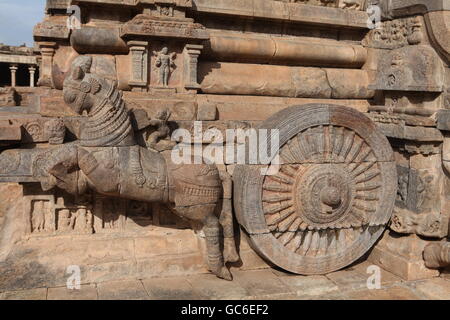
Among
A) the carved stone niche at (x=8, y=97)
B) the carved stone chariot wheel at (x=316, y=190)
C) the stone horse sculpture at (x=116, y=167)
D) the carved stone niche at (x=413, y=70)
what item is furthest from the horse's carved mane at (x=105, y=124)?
the carved stone niche at (x=8, y=97)

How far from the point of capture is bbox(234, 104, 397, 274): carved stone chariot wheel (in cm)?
422

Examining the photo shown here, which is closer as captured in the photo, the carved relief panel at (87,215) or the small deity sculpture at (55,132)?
the small deity sculpture at (55,132)

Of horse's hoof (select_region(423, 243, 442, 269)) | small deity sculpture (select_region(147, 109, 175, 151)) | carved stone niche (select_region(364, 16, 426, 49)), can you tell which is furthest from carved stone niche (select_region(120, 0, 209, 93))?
horse's hoof (select_region(423, 243, 442, 269))

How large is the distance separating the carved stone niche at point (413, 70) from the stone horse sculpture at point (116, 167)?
90.9 inches

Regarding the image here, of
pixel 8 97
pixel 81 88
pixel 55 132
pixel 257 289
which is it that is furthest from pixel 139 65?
pixel 8 97

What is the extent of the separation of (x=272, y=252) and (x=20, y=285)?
227cm

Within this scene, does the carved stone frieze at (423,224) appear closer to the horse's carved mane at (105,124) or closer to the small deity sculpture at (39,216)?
the horse's carved mane at (105,124)

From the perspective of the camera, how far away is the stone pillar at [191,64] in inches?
176

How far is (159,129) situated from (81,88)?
0.81 metres

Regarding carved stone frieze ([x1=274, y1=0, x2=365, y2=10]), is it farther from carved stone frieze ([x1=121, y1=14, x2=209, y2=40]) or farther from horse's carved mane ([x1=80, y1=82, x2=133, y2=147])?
horse's carved mane ([x1=80, y1=82, x2=133, y2=147])


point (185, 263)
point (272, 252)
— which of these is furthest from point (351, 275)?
point (185, 263)

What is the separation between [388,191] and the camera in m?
4.66

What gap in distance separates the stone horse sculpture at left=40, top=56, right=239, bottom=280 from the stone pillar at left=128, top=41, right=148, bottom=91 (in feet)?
1.73
